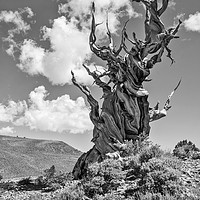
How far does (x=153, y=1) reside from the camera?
14.1 metres

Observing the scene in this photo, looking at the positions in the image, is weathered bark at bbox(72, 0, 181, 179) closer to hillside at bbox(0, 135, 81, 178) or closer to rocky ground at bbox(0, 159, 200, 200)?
rocky ground at bbox(0, 159, 200, 200)

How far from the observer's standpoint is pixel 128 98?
45.8 feet

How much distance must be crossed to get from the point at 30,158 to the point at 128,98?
20493 millimetres

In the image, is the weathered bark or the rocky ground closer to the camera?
the rocky ground

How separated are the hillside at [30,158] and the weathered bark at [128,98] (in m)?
5.94

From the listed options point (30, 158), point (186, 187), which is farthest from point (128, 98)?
point (30, 158)

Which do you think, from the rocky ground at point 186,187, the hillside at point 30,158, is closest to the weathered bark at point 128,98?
the rocky ground at point 186,187

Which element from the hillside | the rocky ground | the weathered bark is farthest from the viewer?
the hillside

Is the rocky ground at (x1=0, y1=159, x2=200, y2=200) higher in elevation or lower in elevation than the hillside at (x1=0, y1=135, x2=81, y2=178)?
lower

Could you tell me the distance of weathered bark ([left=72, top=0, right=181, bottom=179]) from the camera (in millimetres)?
13898

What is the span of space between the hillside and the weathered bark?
19.5ft

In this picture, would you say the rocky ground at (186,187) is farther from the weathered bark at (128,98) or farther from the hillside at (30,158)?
the hillside at (30,158)

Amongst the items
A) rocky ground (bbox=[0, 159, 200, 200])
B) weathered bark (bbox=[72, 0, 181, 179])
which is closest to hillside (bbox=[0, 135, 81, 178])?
weathered bark (bbox=[72, 0, 181, 179])

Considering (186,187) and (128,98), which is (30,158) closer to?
(128,98)
